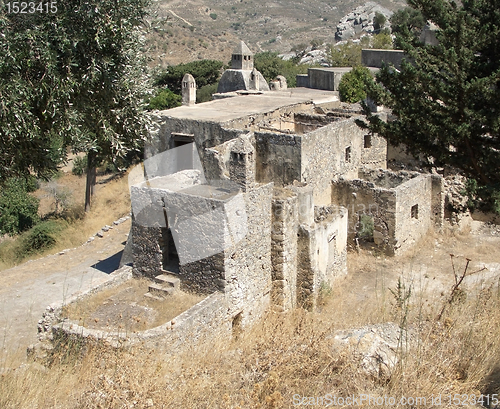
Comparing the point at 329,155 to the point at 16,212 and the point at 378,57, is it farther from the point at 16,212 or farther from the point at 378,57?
the point at 378,57

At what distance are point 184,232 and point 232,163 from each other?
153 centimetres

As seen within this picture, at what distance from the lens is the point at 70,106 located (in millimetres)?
8719

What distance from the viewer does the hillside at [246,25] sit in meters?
69.6

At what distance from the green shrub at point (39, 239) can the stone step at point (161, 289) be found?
30.3 ft

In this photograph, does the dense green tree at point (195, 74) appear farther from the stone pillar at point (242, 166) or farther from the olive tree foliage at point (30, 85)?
the olive tree foliage at point (30, 85)

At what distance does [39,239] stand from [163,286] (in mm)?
9730

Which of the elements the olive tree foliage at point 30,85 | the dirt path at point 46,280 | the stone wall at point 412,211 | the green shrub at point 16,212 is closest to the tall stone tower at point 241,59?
the green shrub at point 16,212

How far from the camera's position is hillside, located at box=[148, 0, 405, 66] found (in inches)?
2741

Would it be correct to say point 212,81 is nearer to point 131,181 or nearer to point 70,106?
point 131,181

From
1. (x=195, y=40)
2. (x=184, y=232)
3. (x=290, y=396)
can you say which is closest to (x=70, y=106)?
(x=184, y=232)

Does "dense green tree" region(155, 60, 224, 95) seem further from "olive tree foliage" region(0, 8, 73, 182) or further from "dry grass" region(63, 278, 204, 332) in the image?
"olive tree foliage" region(0, 8, 73, 182)

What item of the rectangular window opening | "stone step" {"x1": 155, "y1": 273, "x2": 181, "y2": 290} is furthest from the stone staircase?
the rectangular window opening

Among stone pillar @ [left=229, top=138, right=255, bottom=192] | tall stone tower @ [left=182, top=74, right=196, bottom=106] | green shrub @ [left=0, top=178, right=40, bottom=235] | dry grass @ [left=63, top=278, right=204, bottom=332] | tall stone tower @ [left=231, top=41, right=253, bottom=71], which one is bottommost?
green shrub @ [left=0, top=178, right=40, bottom=235]

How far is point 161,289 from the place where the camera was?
10.2m
